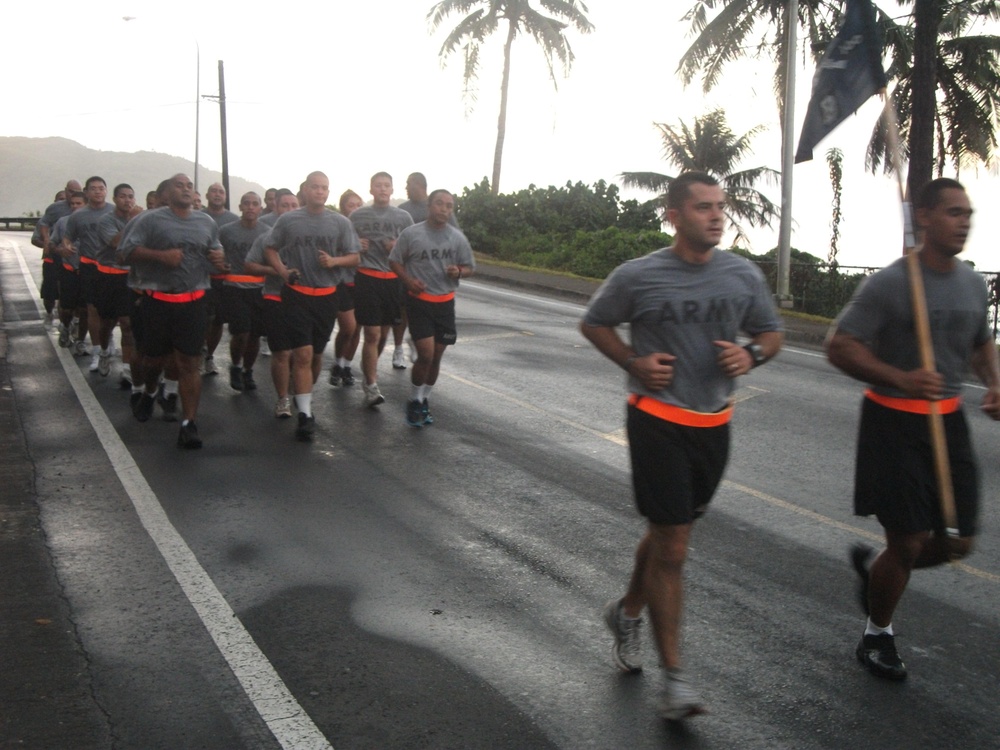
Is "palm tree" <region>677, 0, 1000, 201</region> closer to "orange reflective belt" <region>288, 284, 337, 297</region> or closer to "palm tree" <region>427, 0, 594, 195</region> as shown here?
"palm tree" <region>427, 0, 594, 195</region>

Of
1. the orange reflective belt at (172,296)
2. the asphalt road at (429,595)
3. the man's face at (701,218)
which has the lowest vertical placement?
the asphalt road at (429,595)

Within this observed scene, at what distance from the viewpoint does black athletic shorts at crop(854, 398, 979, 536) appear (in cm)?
477

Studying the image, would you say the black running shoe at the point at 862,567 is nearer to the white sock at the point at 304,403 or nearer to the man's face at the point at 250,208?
the white sock at the point at 304,403

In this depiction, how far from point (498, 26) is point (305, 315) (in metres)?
33.1

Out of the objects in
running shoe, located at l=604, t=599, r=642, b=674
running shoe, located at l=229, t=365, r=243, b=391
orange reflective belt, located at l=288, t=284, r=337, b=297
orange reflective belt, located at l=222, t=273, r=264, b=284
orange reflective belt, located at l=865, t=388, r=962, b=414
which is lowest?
running shoe, located at l=229, t=365, r=243, b=391

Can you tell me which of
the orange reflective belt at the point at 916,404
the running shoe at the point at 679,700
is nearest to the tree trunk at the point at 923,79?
the orange reflective belt at the point at 916,404

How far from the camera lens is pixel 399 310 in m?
11.7

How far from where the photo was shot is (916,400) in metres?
4.78

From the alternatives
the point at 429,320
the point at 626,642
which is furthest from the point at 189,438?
the point at 626,642

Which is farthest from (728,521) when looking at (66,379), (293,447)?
(66,379)

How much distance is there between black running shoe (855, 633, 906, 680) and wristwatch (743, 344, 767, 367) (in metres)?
1.27

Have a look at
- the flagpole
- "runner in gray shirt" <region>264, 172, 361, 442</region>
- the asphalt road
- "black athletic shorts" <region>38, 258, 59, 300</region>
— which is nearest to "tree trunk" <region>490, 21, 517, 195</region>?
the flagpole

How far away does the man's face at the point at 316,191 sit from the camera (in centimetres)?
961

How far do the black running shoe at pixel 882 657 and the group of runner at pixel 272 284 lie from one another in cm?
539
